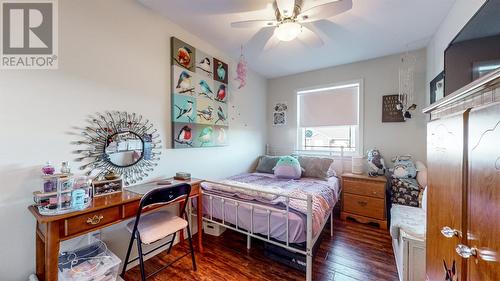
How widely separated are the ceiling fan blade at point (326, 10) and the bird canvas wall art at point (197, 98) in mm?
1321

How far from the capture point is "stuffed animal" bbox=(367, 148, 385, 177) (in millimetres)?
2859

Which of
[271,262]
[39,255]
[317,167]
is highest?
[317,167]

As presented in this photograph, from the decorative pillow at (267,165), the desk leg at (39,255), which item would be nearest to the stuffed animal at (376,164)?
the decorative pillow at (267,165)

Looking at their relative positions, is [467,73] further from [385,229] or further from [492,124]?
[385,229]

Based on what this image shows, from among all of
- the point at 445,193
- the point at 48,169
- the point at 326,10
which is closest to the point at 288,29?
the point at 326,10

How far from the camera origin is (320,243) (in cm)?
227

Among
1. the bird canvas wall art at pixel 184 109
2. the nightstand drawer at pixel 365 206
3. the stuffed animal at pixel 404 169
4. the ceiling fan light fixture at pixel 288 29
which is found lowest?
the nightstand drawer at pixel 365 206

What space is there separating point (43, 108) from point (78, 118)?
0.20 m

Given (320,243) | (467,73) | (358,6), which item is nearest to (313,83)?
(358,6)

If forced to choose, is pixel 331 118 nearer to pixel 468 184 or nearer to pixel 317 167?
pixel 317 167

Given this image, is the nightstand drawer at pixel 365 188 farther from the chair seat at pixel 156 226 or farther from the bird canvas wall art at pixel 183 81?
the bird canvas wall art at pixel 183 81

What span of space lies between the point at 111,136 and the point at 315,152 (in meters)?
3.04

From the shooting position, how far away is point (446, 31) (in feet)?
6.46

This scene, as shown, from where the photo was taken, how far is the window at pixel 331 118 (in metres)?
3.24
